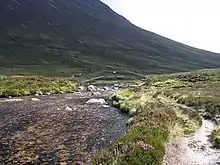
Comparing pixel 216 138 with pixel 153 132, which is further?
pixel 216 138

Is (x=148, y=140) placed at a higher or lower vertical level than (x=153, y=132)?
higher

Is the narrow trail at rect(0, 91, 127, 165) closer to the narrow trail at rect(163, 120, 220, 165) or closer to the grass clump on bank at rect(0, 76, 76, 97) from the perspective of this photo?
the narrow trail at rect(163, 120, 220, 165)

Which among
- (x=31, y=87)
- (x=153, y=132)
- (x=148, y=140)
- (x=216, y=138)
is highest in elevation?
(x=148, y=140)

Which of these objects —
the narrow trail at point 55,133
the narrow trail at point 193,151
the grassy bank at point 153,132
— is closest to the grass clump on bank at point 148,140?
the grassy bank at point 153,132

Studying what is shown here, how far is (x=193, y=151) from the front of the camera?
95.7 feet

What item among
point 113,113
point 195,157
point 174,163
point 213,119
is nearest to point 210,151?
point 195,157

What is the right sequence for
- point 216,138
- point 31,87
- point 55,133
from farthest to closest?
point 31,87 < point 55,133 < point 216,138

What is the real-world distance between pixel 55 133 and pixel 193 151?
13.8 m

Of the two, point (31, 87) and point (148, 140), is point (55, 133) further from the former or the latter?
point (31, 87)

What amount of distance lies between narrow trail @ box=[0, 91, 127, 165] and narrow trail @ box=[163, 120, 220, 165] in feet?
18.4

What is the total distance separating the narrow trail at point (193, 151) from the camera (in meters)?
25.8

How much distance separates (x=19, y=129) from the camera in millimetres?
38531

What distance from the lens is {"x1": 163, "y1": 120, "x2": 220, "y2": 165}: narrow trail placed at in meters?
25.8

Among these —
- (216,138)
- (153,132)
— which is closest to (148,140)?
(153,132)
